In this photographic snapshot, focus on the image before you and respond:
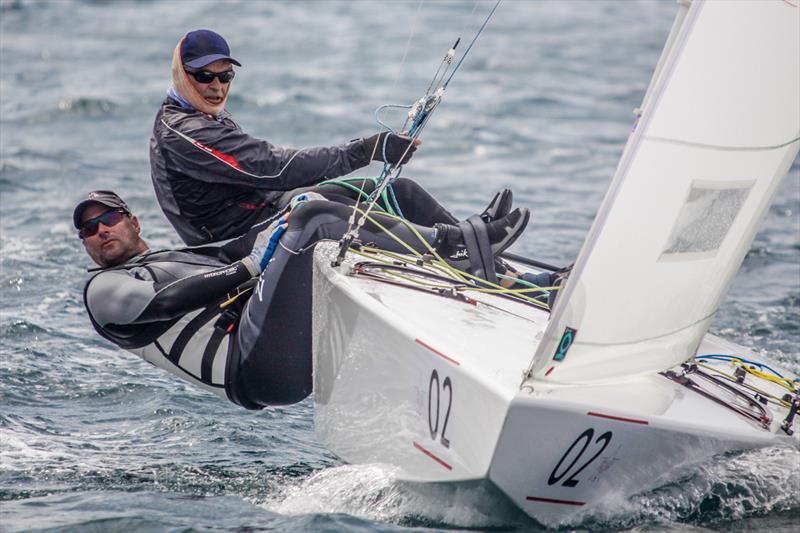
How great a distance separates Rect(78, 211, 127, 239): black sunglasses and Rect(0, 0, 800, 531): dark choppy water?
32.6 inches

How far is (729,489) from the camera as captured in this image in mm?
3641

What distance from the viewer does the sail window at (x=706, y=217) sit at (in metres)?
3.23

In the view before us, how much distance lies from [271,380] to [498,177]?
602 cm

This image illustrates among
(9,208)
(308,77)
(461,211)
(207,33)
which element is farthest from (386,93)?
(207,33)

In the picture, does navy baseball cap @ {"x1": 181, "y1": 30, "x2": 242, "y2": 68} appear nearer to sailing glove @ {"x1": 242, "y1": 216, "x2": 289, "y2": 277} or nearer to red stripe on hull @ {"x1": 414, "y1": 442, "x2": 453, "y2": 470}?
sailing glove @ {"x1": 242, "y1": 216, "x2": 289, "y2": 277}

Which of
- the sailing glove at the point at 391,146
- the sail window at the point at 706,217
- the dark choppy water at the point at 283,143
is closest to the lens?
the sail window at the point at 706,217

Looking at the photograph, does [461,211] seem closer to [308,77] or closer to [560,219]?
[560,219]

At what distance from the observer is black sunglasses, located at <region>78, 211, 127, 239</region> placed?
4.01 m

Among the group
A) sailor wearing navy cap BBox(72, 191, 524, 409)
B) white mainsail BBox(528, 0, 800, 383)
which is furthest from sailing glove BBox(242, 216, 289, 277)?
white mainsail BBox(528, 0, 800, 383)

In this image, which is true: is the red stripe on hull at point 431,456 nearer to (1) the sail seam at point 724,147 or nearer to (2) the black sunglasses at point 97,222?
(1) the sail seam at point 724,147

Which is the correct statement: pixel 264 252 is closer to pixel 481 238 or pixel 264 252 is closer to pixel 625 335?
pixel 481 238

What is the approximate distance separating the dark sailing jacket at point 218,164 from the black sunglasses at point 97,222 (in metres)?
0.20

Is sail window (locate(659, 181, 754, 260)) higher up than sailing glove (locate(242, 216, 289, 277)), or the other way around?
sail window (locate(659, 181, 754, 260))

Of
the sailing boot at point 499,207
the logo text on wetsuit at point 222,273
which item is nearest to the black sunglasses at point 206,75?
the logo text on wetsuit at point 222,273
